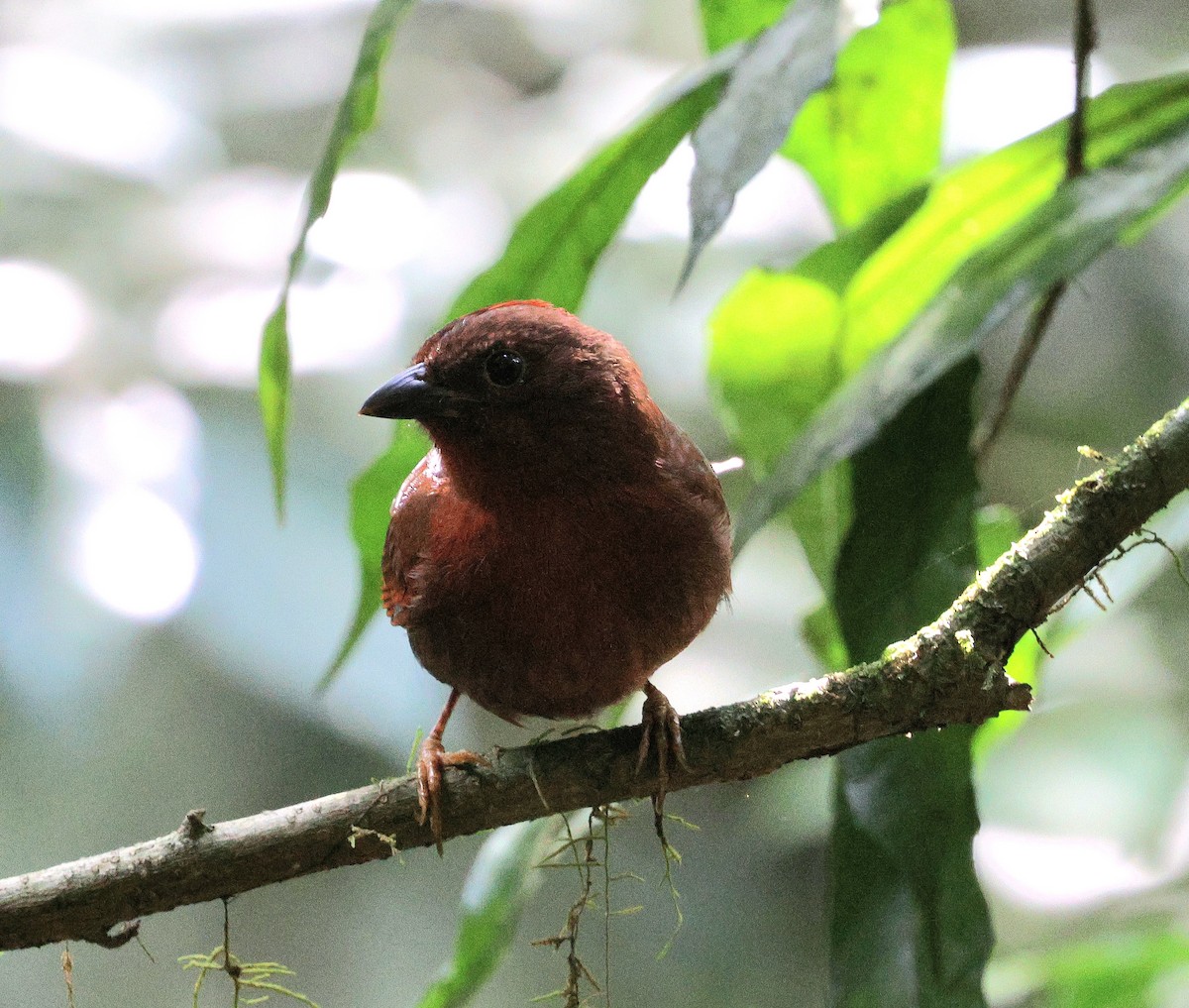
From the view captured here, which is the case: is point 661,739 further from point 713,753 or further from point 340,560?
point 340,560

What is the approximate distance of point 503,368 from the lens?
1.91m

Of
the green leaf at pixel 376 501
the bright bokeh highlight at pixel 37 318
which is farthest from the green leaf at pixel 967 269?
the bright bokeh highlight at pixel 37 318

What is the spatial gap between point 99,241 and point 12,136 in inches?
20.2

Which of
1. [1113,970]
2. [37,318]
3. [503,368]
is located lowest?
[1113,970]

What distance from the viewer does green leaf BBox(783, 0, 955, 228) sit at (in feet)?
7.33

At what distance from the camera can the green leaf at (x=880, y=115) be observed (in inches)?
88.0

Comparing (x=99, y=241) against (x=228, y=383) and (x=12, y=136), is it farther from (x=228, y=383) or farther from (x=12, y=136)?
(x=228, y=383)

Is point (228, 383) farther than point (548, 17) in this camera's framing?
No

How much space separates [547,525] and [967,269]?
2.65 ft

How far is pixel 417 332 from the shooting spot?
157 inches

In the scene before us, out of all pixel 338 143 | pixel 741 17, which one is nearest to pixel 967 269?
pixel 741 17

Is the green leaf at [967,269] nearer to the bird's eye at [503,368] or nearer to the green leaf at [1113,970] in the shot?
the bird's eye at [503,368]

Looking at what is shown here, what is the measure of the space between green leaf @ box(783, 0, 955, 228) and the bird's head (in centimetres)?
75

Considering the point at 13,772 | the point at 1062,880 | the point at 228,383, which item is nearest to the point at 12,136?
the point at 228,383
